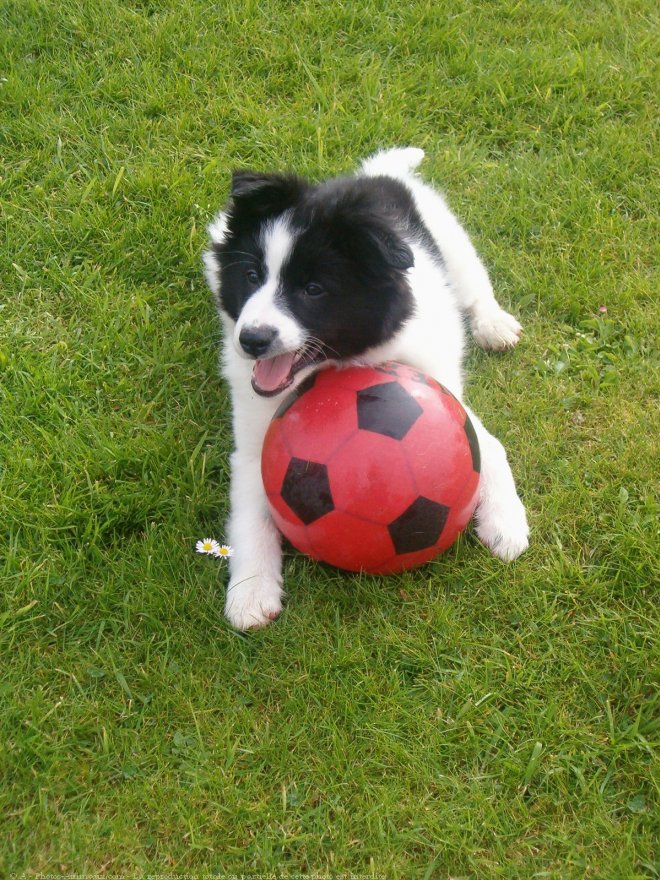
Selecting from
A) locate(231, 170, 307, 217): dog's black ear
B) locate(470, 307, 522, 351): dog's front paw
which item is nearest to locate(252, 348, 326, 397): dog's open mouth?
locate(231, 170, 307, 217): dog's black ear

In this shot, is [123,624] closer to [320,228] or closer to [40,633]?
[40,633]

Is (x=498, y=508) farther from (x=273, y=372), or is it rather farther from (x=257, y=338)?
(x=257, y=338)

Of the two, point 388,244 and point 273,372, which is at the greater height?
point 388,244

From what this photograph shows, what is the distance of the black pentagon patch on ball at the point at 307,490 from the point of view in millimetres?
2479

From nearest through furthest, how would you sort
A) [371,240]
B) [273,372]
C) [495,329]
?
[371,240] → [273,372] → [495,329]

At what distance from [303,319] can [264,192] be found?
44 centimetres

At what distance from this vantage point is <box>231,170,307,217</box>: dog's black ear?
2.70 m

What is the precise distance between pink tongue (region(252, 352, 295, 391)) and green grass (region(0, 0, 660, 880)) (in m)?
0.54

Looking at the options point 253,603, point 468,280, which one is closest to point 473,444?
point 253,603

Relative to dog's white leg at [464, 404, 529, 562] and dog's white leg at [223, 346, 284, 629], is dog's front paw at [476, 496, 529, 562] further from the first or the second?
dog's white leg at [223, 346, 284, 629]

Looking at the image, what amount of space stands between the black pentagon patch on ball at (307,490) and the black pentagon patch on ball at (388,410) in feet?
0.64

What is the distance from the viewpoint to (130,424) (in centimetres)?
330

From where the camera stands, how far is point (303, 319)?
105 inches

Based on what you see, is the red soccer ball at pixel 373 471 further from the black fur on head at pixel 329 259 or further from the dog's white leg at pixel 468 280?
the dog's white leg at pixel 468 280
